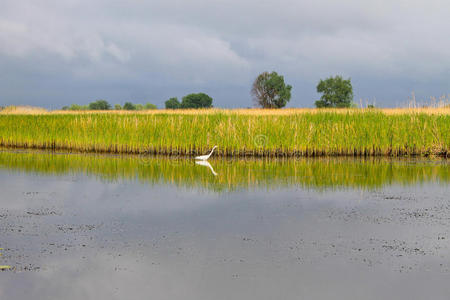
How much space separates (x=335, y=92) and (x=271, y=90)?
9.22 m

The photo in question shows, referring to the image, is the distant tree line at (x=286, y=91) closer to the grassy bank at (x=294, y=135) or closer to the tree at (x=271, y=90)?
the tree at (x=271, y=90)

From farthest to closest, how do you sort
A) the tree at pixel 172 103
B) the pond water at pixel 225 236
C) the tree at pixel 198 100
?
the tree at pixel 172 103
the tree at pixel 198 100
the pond water at pixel 225 236

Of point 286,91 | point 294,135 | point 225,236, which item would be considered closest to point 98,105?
point 286,91

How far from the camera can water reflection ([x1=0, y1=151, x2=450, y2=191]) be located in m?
9.63

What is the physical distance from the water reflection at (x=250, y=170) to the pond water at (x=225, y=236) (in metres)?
0.10

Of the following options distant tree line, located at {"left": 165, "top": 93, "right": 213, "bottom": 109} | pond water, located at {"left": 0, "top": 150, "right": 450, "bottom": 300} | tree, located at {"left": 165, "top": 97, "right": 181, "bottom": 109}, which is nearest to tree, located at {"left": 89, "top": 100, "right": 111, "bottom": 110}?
tree, located at {"left": 165, "top": 97, "right": 181, "bottom": 109}

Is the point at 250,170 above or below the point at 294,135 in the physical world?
below

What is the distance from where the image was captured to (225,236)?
5.44 meters

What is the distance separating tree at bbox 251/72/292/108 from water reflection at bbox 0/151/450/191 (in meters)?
48.5

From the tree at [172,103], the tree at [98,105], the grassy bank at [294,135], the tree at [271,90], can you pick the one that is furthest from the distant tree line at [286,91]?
the grassy bank at [294,135]

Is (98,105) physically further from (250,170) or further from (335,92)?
(250,170)

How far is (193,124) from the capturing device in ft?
51.8

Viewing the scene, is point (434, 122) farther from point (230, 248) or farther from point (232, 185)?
point (230, 248)

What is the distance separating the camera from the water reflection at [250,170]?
31.6 feet
